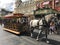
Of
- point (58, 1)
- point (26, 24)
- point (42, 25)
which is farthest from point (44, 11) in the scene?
point (42, 25)

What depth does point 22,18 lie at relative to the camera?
18.4 metres

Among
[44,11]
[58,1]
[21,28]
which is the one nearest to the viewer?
[21,28]

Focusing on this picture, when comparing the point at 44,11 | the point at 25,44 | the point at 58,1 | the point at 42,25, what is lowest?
the point at 25,44

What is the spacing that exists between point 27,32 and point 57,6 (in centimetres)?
1147

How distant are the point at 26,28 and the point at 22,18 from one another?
5.10 ft

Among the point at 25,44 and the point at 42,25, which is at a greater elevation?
the point at 42,25

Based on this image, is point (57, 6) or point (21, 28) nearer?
point (21, 28)

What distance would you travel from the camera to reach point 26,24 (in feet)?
58.2

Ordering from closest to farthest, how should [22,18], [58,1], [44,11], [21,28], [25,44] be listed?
1. [25,44]
2. [21,28]
3. [22,18]
4. [44,11]
5. [58,1]

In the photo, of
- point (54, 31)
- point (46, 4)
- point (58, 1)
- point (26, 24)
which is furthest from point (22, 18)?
point (46, 4)

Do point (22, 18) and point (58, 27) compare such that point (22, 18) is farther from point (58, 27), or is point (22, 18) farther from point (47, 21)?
point (47, 21)

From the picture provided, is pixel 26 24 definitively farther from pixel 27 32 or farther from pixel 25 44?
pixel 25 44

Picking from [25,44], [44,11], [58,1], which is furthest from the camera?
[58,1]

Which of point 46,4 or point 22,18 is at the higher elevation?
point 46,4
